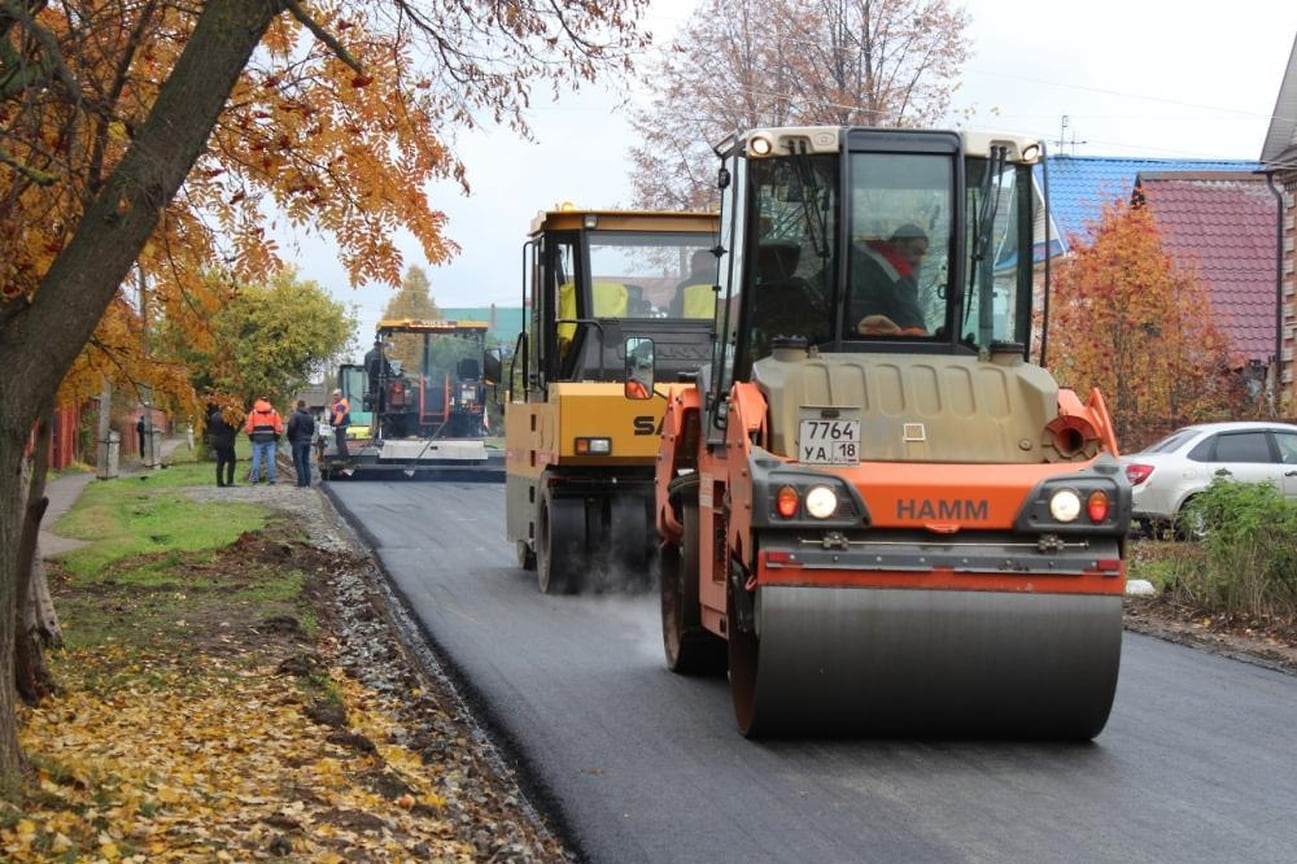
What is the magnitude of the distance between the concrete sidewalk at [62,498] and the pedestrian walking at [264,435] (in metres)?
3.18

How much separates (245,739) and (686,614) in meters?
2.85

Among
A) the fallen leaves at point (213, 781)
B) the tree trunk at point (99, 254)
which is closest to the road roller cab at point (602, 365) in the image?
the fallen leaves at point (213, 781)

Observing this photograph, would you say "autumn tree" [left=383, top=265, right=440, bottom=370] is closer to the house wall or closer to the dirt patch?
the house wall

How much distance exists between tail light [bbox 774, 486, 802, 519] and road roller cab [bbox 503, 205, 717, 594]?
6939 mm

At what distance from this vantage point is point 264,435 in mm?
32812

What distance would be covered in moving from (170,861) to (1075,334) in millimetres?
23676

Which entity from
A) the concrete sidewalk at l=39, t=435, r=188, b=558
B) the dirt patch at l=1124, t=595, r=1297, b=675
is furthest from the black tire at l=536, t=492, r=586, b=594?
the dirt patch at l=1124, t=595, r=1297, b=675

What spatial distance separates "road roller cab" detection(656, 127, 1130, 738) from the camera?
766 centimetres

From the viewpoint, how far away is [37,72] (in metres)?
7.57

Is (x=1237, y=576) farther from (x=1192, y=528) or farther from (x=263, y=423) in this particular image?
(x=263, y=423)

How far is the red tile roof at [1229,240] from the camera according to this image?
34875 mm

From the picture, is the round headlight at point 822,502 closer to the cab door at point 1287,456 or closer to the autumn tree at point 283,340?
the cab door at point 1287,456

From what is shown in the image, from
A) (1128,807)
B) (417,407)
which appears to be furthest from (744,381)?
(417,407)

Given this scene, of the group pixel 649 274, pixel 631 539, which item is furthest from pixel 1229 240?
pixel 631 539
